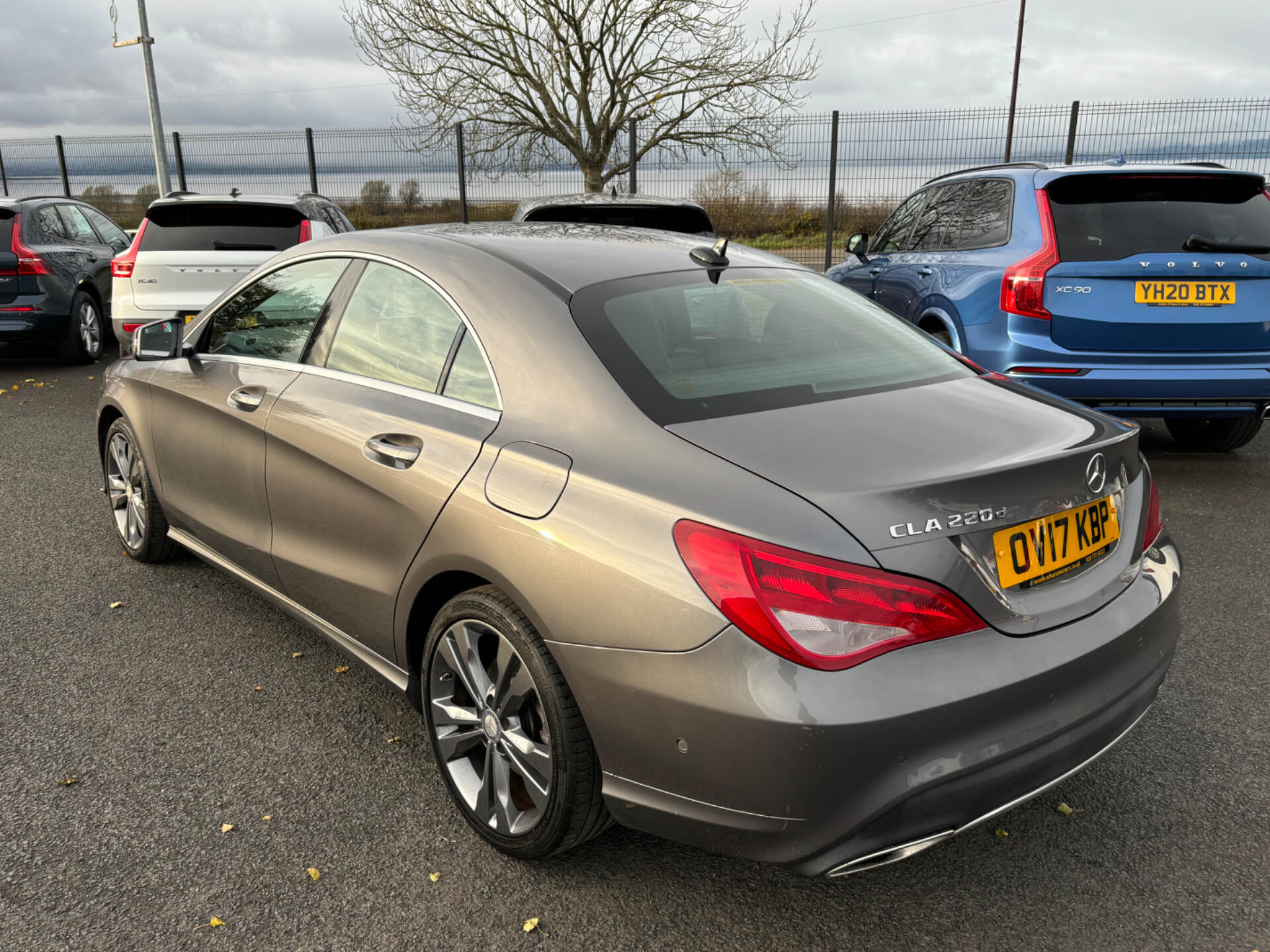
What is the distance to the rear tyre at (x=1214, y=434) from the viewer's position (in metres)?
6.30

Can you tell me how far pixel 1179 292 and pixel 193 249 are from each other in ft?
23.2

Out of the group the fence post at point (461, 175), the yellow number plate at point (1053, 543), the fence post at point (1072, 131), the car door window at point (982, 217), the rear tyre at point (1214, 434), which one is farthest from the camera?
the fence post at point (461, 175)

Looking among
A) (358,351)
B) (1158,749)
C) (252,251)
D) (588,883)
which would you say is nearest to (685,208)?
(252,251)

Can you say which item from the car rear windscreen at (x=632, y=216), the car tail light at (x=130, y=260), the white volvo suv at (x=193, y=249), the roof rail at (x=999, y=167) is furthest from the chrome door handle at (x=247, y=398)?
the car tail light at (x=130, y=260)

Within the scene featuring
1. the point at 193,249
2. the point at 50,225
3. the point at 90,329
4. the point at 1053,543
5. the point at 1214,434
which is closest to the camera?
the point at 1053,543

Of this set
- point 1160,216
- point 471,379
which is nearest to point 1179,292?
point 1160,216

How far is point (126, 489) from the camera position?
4.55 metres

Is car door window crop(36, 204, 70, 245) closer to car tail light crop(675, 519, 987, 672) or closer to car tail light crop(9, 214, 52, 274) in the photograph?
car tail light crop(9, 214, 52, 274)

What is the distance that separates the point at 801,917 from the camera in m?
2.29

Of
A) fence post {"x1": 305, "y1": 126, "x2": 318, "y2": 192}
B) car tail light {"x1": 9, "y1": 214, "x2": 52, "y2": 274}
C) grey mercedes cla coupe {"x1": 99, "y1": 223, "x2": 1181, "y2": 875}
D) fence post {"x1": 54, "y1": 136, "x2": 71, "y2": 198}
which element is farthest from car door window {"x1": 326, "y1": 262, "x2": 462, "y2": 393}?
fence post {"x1": 54, "y1": 136, "x2": 71, "y2": 198}

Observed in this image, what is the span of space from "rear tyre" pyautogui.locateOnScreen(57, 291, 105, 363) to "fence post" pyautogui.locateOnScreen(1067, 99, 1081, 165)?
1270 cm

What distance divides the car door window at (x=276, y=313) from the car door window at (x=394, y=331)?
0.22 m

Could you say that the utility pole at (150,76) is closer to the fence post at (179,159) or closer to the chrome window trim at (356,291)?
the fence post at (179,159)

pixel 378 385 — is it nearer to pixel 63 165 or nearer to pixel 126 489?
pixel 126 489
